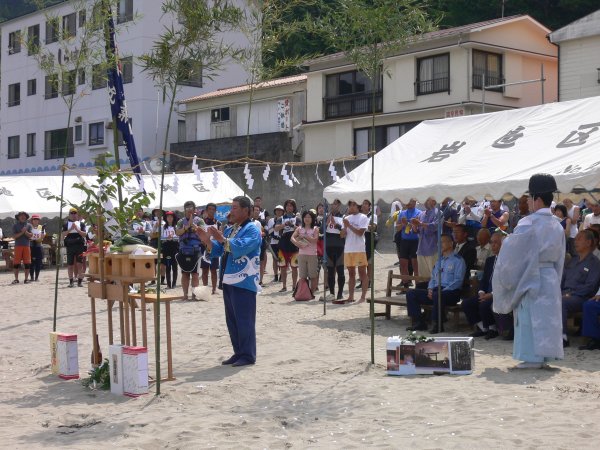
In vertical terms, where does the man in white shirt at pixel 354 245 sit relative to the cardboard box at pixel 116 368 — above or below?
above

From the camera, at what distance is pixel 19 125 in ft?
158

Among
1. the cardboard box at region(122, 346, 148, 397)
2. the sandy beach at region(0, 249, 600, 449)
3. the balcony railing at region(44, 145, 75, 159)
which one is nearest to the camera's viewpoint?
the sandy beach at region(0, 249, 600, 449)

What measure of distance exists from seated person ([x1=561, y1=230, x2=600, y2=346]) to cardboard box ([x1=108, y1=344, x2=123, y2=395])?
5.24 m

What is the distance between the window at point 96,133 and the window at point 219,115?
21.6 ft

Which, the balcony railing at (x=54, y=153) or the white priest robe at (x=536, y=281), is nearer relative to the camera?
the white priest robe at (x=536, y=281)

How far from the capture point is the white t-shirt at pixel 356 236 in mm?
14398

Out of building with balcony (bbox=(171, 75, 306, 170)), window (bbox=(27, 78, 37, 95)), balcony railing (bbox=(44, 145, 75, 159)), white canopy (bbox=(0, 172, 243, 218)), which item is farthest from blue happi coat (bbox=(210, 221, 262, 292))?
window (bbox=(27, 78, 37, 95))

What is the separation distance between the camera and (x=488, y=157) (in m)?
11.1

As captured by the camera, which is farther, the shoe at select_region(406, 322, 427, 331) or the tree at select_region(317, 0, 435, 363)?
the shoe at select_region(406, 322, 427, 331)

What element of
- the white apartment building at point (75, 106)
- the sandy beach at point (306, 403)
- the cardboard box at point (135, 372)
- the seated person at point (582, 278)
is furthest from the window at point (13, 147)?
the cardboard box at point (135, 372)

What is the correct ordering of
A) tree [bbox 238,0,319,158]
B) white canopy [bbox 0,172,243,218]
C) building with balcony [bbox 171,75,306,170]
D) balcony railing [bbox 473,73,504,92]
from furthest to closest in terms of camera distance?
building with balcony [bbox 171,75,306,170] < balcony railing [bbox 473,73,504,92] < white canopy [bbox 0,172,243,218] < tree [bbox 238,0,319,158]

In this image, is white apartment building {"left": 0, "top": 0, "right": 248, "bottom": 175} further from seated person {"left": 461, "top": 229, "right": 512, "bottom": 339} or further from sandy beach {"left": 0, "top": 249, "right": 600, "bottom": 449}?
sandy beach {"left": 0, "top": 249, "right": 600, "bottom": 449}

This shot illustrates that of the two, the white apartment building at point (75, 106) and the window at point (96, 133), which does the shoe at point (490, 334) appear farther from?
the window at point (96, 133)

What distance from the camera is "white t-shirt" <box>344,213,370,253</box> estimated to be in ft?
47.2
